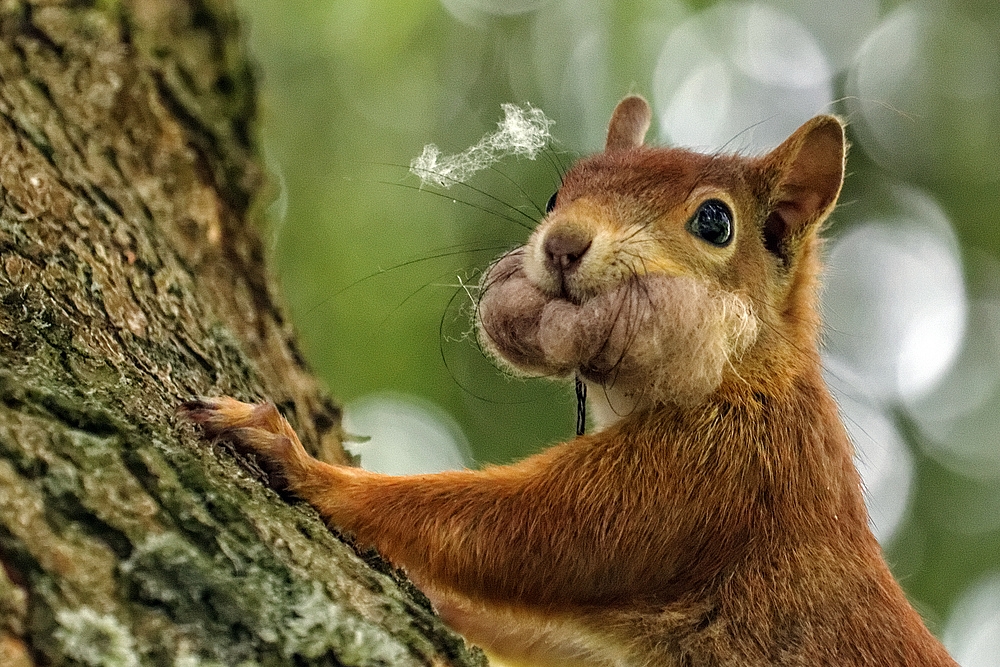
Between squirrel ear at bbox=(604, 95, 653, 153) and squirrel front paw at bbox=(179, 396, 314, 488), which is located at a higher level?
squirrel ear at bbox=(604, 95, 653, 153)

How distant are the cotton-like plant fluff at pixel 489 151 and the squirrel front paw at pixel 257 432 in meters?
1.11

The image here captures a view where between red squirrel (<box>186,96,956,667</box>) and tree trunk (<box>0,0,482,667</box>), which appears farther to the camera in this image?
red squirrel (<box>186,96,956,667</box>)

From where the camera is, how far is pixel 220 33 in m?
3.32

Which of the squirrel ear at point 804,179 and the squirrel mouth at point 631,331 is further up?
the squirrel ear at point 804,179

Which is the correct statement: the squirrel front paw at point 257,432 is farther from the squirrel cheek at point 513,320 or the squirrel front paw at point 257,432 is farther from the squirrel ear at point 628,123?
the squirrel ear at point 628,123

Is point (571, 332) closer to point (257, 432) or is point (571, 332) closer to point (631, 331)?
point (631, 331)

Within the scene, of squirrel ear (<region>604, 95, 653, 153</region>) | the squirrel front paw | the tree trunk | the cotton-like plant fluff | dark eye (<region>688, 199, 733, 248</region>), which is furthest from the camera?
squirrel ear (<region>604, 95, 653, 153</region>)

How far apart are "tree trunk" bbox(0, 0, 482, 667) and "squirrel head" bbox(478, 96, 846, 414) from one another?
768 mm

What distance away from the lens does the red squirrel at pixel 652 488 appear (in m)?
2.25

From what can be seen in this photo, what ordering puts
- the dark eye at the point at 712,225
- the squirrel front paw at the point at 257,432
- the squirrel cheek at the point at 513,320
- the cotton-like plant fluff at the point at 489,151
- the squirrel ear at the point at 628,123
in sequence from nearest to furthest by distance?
the squirrel front paw at the point at 257,432 → the squirrel cheek at the point at 513,320 → the dark eye at the point at 712,225 → the cotton-like plant fluff at the point at 489,151 → the squirrel ear at the point at 628,123

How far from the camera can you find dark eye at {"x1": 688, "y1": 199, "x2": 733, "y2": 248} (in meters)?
2.49

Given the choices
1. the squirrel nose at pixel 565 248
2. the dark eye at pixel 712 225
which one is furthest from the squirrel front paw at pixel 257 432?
the dark eye at pixel 712 225

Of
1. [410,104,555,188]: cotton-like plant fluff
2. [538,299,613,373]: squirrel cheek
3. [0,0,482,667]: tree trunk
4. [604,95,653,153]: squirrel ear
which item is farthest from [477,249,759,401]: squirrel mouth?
[604,95,653,153]: squirrel ear

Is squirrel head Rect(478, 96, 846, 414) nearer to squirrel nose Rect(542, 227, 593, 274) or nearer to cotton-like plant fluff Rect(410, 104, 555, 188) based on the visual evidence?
squirrel nose Rect(542, 227, 593, 274)
